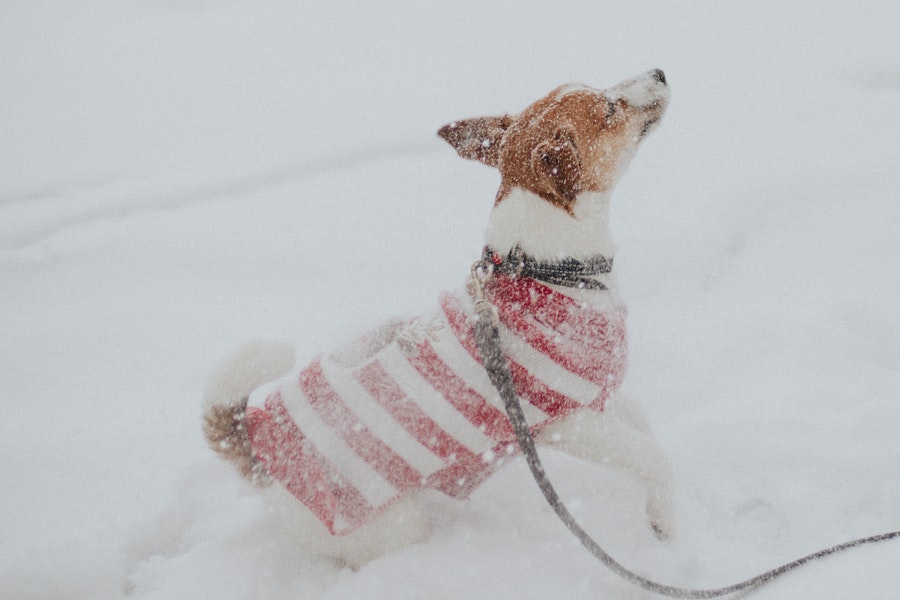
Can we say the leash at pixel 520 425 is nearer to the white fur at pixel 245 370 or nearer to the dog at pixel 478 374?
the dog at pixel 478 374

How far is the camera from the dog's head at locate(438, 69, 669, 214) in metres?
1.31

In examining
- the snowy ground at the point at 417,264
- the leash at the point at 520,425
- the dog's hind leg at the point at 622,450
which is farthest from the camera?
the snowy ground at the point at 417,264

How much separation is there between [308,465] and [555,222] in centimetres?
77

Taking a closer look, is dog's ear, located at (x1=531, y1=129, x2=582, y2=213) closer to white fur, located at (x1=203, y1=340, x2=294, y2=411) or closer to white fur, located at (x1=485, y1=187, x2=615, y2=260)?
white fur, located at (x1=485, y1=187, x2=615, y2=260)

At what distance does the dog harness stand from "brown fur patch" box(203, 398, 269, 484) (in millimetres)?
21

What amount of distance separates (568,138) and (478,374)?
547 mm

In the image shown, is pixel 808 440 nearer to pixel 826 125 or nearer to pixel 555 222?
pixel 555 222

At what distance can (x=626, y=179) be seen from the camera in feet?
8.59

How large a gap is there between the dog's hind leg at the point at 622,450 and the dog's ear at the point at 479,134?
656 millimetres

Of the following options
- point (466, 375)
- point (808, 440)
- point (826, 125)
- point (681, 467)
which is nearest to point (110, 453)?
point (466, 375)

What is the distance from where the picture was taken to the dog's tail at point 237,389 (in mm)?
1296

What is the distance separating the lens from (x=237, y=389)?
1.32 metres

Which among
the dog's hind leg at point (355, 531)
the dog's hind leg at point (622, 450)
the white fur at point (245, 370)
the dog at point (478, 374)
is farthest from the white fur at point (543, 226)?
the dog's hind leg at point (355, 531)

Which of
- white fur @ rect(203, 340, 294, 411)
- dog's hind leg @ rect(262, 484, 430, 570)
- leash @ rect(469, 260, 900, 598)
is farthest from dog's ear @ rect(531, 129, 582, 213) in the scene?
dog's hind leg @ rect(262, 484, 430, 570)
